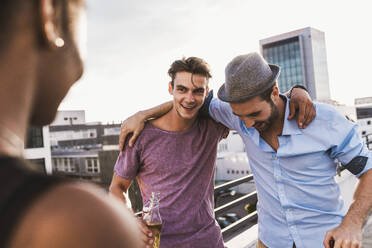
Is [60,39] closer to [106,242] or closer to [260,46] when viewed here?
[106,242]

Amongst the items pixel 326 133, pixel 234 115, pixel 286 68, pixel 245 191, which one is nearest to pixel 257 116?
pixel 234 115

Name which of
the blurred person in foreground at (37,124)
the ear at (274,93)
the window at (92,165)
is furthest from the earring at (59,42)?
the window at (92,165)

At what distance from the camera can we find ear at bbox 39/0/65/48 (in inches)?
22.2

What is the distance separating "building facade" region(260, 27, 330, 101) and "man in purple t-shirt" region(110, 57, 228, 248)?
101812 mm

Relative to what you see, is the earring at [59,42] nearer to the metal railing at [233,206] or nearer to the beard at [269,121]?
the beard at [269,121]

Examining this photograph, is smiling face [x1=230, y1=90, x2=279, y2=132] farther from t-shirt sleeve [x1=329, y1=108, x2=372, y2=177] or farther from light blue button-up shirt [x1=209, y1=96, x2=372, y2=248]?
t-shirt sleeve [x1=329, y1=108, x2=372, y2=177]

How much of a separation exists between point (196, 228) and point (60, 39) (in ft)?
6.19

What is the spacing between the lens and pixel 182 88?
2596 mm

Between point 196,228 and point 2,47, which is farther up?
point 2,47

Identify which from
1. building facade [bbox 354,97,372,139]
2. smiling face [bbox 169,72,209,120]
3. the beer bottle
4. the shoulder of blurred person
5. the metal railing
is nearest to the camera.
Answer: the shoulder of blurred person

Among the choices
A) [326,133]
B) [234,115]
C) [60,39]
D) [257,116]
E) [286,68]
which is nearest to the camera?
[60,39]

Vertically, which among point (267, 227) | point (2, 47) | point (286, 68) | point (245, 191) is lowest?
point (245, 191)

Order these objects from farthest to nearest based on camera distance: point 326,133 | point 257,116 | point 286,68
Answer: point 286,68
point 257,116
point 326,133

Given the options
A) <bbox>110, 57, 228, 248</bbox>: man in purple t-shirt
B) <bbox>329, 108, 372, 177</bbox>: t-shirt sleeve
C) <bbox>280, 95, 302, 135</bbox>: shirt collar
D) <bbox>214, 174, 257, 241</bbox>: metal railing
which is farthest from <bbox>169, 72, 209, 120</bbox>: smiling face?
<bbox>214, 174, 257, 241</bbox>: metal railing
